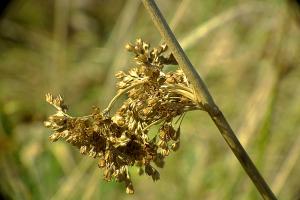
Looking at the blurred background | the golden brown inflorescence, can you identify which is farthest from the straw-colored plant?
the blurred background

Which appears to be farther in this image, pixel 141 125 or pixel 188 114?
pixel 188 114

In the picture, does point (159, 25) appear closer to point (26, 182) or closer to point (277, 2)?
point (26, 182)

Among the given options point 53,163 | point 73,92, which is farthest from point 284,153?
point 73,92

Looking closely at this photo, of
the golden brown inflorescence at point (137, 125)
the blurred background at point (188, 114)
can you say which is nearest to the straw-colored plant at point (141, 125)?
the golden brown inflorescence at point (137, 125)

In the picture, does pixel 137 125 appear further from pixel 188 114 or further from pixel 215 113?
pixel 188 114

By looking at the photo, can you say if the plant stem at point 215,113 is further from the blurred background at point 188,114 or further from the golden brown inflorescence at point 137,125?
the blurred background at point 188,114

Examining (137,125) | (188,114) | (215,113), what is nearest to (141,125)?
(137,125)
